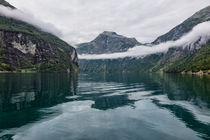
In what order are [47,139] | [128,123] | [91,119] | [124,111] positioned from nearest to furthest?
1. [47,139]
2. [128,123]
3. [91,119]
4. [124,111]

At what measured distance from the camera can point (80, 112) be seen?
3838cm

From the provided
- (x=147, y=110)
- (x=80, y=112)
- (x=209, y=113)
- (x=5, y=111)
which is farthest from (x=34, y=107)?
(x=209, y=113)

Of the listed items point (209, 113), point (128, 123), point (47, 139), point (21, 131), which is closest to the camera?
point (47, 139)

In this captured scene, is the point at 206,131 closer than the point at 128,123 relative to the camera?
Yes

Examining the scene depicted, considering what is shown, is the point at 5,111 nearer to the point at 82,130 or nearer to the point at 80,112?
the point at 80,112

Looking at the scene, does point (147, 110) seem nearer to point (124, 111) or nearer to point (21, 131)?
point (124, 111)

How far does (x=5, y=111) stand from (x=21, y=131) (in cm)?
1439

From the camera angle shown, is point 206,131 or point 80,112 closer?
point 206,131

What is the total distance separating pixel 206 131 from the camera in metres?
26.4

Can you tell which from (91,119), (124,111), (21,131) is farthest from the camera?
(124,111)

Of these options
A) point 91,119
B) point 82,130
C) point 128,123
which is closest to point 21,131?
point 82,130

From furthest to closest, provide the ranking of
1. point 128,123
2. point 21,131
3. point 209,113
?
point 209,113 → point 128,123 → point 21,131

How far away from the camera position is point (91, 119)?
109ft

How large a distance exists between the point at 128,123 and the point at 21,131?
59.7 ft
